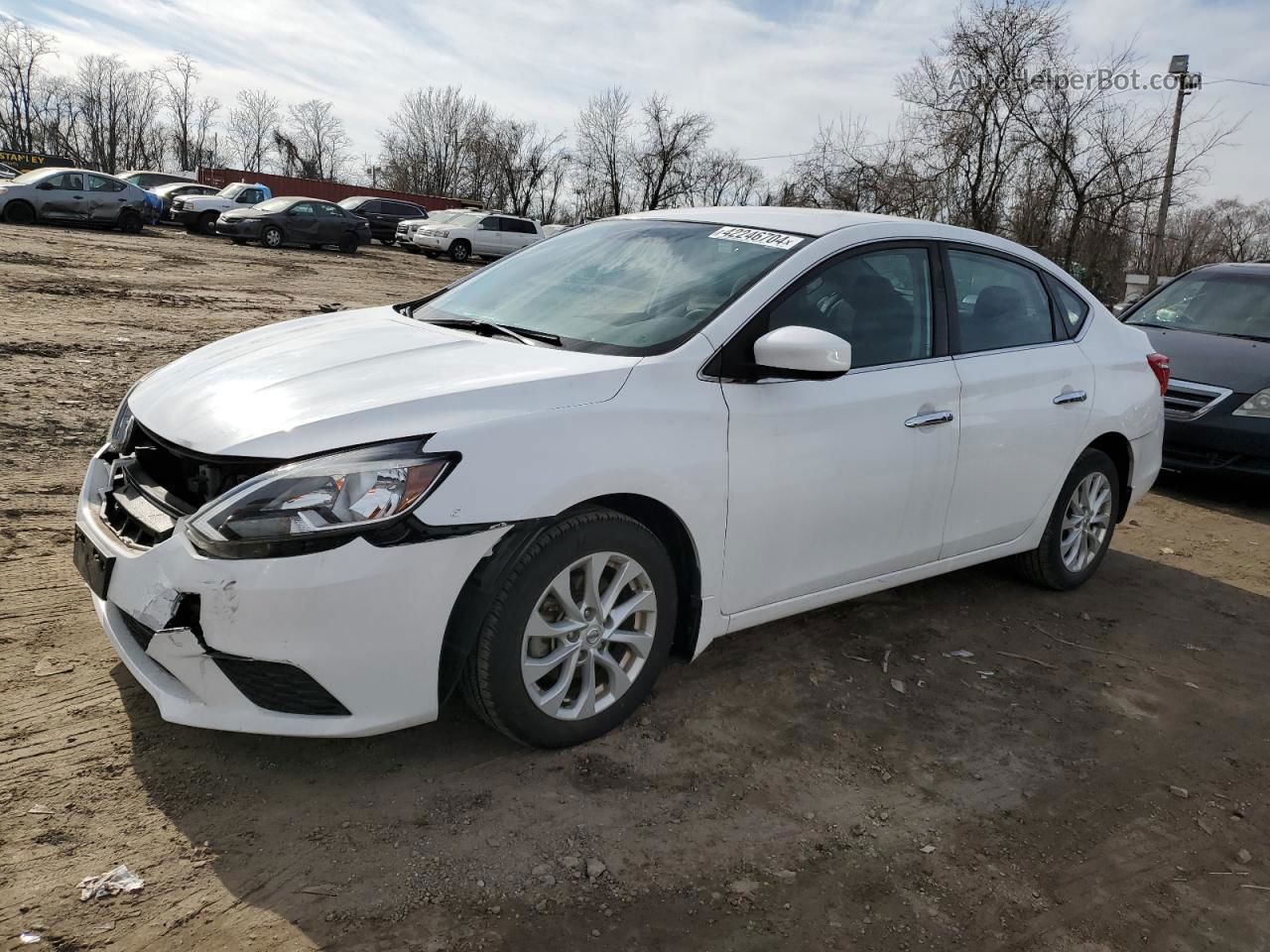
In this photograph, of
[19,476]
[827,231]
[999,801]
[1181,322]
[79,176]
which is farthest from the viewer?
[79,176]

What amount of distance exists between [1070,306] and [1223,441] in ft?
10.6

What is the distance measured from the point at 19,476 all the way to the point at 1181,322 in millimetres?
8622

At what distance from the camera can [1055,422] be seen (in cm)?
452

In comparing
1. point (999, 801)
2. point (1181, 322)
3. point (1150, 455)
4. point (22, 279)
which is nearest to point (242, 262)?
point (22, 279)

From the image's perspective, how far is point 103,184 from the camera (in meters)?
24.2

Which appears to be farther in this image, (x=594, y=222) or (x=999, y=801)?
(x=594, y=222)

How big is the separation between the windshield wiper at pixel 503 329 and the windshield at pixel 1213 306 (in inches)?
272

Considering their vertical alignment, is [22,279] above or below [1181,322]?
below

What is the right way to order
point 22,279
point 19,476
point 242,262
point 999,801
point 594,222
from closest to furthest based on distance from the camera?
point 999,801 → point 594,222 → point 19,476 → point 22,279 → point 242,262

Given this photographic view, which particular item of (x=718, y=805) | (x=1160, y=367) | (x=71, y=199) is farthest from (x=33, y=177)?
(x=718, y=805)

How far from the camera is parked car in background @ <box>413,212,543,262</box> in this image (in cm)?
3019

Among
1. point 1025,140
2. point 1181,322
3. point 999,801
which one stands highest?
point 1025,140

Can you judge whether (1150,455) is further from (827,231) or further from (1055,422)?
(827,231)

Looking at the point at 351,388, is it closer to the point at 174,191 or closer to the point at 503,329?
the point at 503,329
